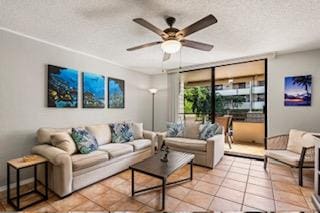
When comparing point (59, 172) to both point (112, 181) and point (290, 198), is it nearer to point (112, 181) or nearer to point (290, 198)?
point (112, 181)

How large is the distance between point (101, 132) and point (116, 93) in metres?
1.26

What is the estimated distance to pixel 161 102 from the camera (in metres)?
5.57

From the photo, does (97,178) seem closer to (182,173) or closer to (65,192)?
(65,192)

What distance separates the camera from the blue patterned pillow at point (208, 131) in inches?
150

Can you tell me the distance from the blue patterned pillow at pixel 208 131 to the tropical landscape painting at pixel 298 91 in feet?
4.86

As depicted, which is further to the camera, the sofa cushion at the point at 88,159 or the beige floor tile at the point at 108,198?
the sofa cushion at the point at 88,159

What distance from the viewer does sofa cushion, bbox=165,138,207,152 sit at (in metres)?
3.49

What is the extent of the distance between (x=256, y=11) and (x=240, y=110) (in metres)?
3.91

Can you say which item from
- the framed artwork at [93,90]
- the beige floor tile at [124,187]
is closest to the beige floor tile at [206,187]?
the beige floor tile at [124,187]

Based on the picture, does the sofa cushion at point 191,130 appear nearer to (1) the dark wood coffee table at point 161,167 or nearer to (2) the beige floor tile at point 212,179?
(2) the beige floor tile at point 212,179

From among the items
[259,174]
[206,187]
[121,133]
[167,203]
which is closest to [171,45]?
[167,203]

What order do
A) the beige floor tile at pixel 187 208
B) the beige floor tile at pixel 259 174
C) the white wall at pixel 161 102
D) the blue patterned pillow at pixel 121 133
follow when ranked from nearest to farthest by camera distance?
the beige floor tile at pixel 187 208 → the beige floor tile at pixel 259 174 → the blue patterned pillow at pixel 121 133 → the white wall at pixel 161 102

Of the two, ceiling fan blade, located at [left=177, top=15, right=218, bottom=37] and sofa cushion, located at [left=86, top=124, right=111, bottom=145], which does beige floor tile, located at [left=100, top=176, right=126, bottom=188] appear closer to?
sofa cushion, located at [left=86, top=124, right=111, bottom=145]

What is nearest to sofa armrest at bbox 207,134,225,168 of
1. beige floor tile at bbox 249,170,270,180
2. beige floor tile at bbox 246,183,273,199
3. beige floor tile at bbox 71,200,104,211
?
beige floor tile at bbox 249,170,270,180
